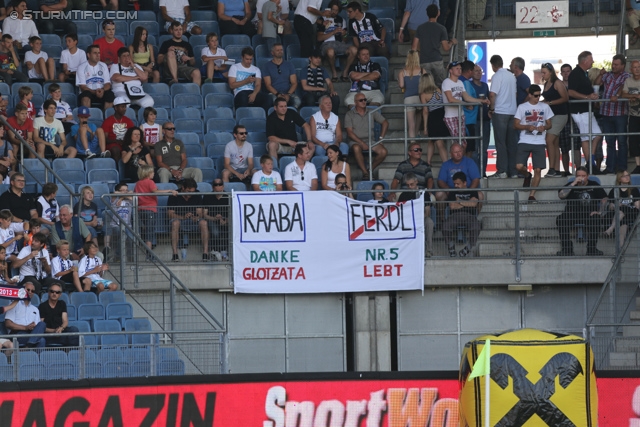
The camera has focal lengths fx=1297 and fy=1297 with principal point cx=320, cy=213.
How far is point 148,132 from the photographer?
2077 centimetres

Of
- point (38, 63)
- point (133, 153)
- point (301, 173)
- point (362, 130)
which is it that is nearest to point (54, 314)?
point (133, 153)

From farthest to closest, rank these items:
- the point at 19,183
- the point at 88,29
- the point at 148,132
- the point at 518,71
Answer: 1. the point at 88,29
2. the point at 518,71
3. the point at 148,132
4. the point at 19,183

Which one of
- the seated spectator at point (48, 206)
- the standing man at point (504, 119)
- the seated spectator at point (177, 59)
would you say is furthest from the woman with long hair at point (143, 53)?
the standing man at point (504, 119)

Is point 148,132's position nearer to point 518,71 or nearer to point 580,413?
point 518,71

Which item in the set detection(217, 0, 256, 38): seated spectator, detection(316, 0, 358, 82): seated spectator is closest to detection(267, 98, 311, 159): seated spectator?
detection(316, 0, 358, 82): seated spectator

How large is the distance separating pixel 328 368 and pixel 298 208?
250 centimetres

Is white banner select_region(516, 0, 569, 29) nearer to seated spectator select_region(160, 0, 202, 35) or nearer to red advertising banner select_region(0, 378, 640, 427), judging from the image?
seated spectator select_region(160, 0, 202, 35)

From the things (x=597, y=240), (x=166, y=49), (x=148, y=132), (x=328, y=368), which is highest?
(x=166, y=49)

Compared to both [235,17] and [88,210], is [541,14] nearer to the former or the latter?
[235,17]

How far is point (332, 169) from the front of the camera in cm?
2041

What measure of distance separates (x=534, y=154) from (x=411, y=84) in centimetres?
252

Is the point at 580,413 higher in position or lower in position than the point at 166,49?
lower

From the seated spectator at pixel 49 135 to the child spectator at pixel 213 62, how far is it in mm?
3112

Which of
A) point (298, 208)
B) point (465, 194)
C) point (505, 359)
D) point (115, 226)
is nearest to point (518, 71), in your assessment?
point (465, 194)
